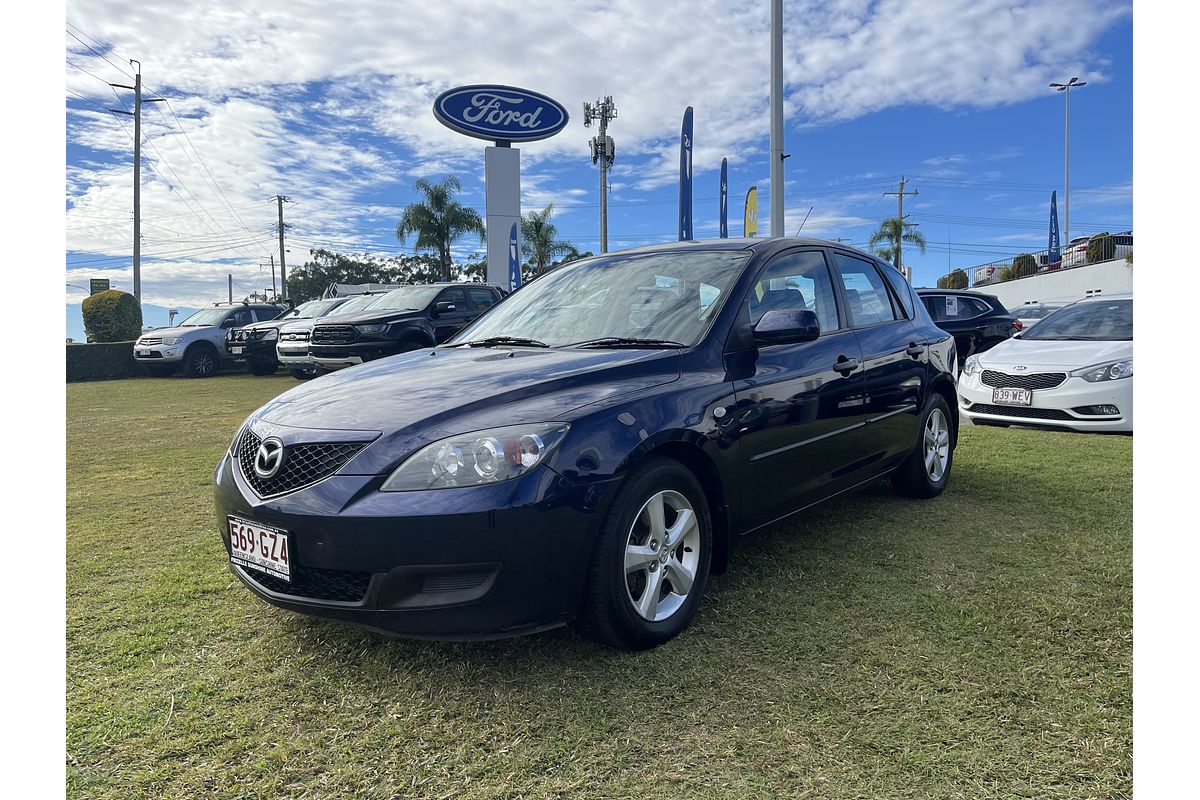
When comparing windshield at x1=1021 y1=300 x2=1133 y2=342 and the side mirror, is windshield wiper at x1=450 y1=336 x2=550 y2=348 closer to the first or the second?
the side mirror

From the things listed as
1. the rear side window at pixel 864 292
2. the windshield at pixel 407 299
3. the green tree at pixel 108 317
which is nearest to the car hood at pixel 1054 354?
the rear side window at pixel 864 292

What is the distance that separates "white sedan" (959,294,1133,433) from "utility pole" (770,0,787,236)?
4.71 metres

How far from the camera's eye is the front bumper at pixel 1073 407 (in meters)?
7.04

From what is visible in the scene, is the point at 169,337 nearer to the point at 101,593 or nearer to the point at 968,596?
the point at 101,593

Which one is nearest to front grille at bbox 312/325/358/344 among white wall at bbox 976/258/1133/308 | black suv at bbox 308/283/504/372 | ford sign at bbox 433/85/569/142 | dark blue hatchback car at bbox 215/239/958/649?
black suv at bbox 308/283/504/372

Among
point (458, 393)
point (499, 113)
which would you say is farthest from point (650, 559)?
point (499, 113)

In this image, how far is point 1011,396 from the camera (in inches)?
297

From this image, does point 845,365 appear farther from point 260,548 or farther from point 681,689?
point 260,548

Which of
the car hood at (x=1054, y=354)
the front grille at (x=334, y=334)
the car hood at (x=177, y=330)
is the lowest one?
the car hood at (x=1054, y=354)

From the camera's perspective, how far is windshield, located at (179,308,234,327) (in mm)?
18609

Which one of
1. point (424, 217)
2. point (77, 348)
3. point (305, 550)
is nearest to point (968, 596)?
point (305, 550)

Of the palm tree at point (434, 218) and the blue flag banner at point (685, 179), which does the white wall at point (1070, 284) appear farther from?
the palm tree at point (434, 218)

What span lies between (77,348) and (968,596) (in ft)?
69.2

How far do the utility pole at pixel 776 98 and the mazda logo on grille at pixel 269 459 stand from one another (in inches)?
414
